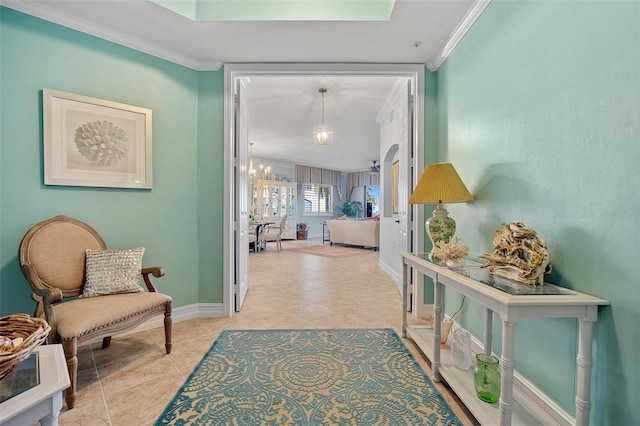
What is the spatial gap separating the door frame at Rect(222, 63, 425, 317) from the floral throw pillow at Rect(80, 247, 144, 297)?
841 mm

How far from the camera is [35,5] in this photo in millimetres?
2078

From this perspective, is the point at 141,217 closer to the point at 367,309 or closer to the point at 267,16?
the point at 267,16

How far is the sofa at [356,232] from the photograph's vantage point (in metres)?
7.61

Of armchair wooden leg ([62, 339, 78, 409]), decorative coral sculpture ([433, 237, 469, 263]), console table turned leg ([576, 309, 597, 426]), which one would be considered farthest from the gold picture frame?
console table turned leg ([576, 309, 597, 426])

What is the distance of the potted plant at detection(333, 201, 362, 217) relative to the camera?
1184 cm

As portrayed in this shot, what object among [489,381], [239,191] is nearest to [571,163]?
[489,381]

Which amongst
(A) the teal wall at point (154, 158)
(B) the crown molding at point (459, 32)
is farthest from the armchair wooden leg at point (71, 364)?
(B) the crown molding at point (459, 32)

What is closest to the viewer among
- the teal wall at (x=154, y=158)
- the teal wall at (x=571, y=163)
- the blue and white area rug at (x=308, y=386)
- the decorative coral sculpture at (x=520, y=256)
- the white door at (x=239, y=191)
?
the teal wall at (x=571, y=163)

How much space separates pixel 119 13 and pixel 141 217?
163 cm

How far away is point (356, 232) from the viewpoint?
313 inches

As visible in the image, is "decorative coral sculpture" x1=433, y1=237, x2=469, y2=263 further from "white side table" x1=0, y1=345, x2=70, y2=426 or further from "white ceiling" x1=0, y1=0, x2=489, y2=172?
"white side table" x1=0, y1=345, x2=70, y2=426

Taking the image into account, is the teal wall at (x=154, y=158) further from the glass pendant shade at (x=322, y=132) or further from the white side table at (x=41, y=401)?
the glass pendant shade at (x=322, y=132)

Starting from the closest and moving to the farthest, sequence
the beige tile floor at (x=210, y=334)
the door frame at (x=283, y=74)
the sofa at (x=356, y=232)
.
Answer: the beige tile floor at (x=210, y=334), the door frame at (x=283, y=74), the sofa at (x=356, y=232)

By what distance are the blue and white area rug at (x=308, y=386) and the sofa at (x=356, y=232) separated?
17.5 ft
